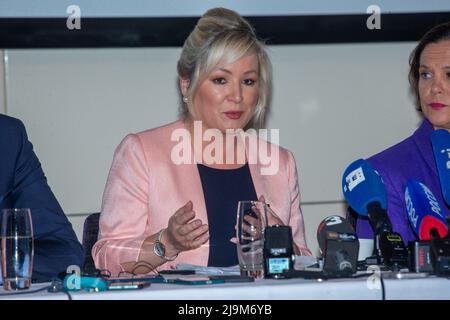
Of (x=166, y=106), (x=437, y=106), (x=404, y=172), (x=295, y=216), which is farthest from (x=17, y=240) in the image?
(x=166, y=106)

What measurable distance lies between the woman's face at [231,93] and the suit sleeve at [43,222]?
629 millimetres

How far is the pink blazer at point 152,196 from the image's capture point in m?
2.76

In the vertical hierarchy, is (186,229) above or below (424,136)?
below

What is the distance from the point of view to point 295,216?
9.93 feet

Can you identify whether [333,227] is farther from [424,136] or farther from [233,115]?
[424,136]

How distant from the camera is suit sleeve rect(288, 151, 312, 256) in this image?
2.91 meters

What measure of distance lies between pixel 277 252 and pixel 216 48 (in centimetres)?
99

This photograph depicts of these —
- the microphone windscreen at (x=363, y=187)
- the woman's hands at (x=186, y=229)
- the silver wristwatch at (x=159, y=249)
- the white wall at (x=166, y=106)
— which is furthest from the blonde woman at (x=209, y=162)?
the white wall at (x=166, y=106)

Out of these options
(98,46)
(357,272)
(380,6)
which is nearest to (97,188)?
(98,46)

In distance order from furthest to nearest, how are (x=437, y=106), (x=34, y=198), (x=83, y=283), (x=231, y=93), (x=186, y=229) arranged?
(x=437, y=106) < (x=231, y=93) < (x=34, y=198) < (x=186, y=229) < (x=83, y=283)

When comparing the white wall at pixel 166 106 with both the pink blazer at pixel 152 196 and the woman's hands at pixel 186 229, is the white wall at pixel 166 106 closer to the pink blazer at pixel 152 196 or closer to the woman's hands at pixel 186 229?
the pink blazer at pixel 152 196
